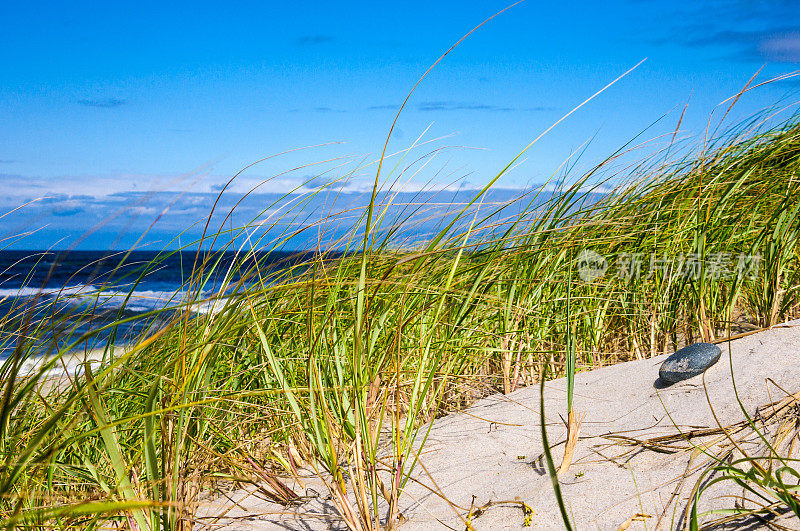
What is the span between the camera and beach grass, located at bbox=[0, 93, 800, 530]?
1508 mm

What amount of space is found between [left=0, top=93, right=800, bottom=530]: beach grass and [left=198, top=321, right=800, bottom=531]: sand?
4.3 inches

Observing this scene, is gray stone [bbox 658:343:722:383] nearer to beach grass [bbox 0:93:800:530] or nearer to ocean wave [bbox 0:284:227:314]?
beach grass [bbox 0:93:800:530]

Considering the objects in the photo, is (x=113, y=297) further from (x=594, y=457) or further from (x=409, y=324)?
(x=594, y=457)

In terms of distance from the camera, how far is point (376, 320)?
68.2 inches

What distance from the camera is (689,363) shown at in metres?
1.87

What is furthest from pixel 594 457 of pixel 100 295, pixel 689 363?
pixel 100 295

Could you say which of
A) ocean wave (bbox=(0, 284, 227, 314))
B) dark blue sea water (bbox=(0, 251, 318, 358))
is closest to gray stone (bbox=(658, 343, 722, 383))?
dark blue sea water (bbox=(0, 251, 318, 358))

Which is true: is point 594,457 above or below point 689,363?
below

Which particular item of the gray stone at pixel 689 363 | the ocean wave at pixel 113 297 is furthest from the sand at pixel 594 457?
the ocean wave at pixel 113 297

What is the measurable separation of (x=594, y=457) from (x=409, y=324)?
0.92 metres

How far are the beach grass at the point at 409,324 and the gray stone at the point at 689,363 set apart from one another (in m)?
0.31

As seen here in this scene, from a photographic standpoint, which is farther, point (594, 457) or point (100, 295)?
point (100, 295)

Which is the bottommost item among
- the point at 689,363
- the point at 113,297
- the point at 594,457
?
the point at 594,457

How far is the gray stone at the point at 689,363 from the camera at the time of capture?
1.85 metres
